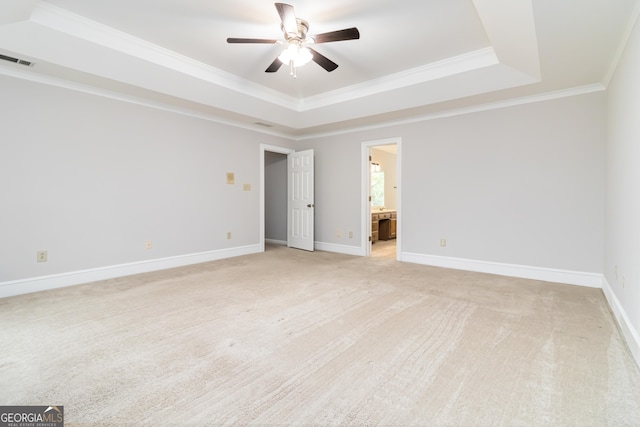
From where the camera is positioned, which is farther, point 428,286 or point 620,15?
point 428,286

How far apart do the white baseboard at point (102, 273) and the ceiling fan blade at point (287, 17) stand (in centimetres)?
359

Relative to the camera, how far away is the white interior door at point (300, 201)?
6148mm

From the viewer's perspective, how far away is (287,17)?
251cm

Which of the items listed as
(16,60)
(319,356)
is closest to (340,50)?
(319,356)

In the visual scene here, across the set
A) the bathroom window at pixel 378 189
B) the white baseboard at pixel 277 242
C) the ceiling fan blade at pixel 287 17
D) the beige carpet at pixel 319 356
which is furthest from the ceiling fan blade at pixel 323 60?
the bathroom window at pixel 378 189

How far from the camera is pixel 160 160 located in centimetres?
444

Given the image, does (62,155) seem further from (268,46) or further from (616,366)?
(616,366)

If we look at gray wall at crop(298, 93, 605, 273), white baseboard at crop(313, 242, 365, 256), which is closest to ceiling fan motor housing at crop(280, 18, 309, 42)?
gray wall at crop(298, 93, 605, 273)

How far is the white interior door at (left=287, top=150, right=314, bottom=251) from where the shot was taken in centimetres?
615

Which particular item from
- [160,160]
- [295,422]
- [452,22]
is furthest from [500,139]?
[160,160]

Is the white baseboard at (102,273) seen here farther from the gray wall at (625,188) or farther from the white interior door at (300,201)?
the gray wall at (625,188)

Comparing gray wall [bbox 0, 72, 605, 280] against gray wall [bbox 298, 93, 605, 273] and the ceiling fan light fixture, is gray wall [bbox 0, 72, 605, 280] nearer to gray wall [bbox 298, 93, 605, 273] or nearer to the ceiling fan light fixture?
gray wall [bbox 298, 93, 605, 273]

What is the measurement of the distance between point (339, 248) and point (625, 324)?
4.18m

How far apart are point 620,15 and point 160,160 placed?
202 inches
